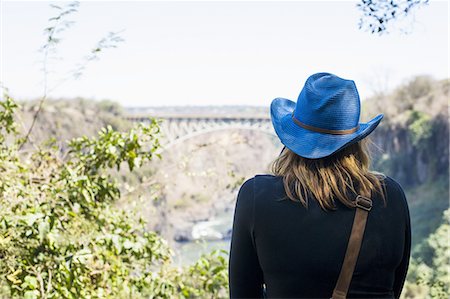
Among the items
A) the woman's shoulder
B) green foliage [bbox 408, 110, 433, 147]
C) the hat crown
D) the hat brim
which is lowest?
green foliage [bbox 408, 110, 433, 147]

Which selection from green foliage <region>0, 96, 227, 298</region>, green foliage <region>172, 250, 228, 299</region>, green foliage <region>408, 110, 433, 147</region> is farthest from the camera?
green foliage <region>408, 110, 433, 147</region>

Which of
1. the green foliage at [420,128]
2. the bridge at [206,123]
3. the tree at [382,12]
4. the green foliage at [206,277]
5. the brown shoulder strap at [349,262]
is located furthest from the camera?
the green foliage at [420,128]

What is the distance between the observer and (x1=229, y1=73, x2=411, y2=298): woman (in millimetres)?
1182

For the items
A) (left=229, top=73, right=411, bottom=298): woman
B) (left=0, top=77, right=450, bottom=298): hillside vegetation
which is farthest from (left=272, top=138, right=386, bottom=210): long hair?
(left=0, top=77, right=450, bottom=298): hillside vegetation

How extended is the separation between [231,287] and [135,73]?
17.0 meters

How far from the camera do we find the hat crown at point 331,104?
128 cm

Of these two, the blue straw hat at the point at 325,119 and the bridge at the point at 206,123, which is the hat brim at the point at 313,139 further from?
the bridge at the point at 206,123

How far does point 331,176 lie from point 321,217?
3.2 inches

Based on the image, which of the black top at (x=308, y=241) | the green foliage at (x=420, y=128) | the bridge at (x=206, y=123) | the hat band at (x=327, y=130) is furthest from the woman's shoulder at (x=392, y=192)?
the green foliage at (x=420, y=128)

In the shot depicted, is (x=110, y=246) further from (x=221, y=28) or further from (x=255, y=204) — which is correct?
(x=221, y=28)

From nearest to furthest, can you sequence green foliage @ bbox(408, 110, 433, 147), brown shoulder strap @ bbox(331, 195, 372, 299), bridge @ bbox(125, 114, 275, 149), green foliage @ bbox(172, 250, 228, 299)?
brown shoulder strap @ bbox(331, 195, 372, 299) → green foliage @ bbox(172, 250, 228, 299) → bridge @ bbox(125, 114, 275, 149) → green foliage @ bbox(408, 110, 433, 147)

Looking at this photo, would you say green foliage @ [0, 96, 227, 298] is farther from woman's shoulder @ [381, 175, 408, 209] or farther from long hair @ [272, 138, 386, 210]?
woman's shoulder @ [381, 175, 408, 209]

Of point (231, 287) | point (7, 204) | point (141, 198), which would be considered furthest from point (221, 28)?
point (231, 287)

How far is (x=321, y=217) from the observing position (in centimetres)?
118
